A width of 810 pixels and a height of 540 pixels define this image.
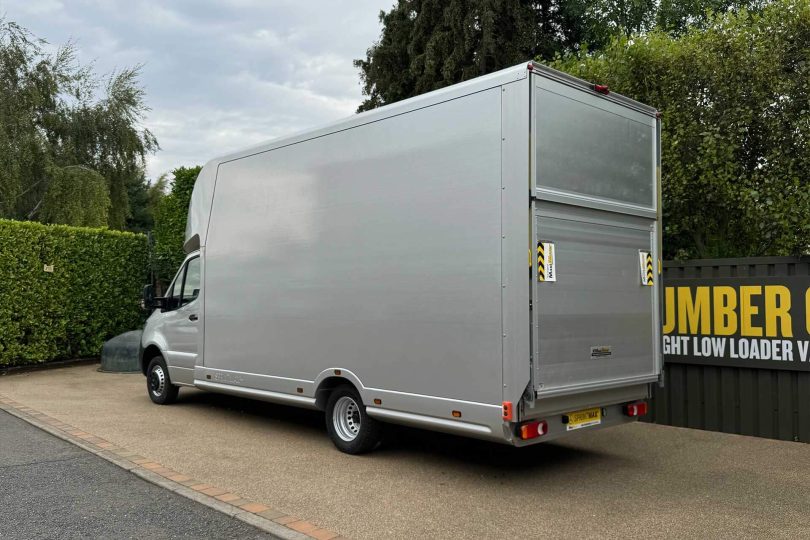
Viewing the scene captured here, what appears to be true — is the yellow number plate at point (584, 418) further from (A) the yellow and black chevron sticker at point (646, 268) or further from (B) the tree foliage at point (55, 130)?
(B) the tree foliage at point (55, 130)

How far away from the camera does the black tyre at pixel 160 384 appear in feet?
29.7

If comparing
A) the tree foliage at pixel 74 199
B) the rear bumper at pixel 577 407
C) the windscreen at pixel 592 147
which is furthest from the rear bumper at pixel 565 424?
the tree foliage at pixel 74 199

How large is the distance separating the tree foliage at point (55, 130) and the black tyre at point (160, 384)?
14.4 metres

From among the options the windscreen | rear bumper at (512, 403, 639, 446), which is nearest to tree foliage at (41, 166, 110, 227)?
the windscreen

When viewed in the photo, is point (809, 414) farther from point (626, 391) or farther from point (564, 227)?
point (564, 227)

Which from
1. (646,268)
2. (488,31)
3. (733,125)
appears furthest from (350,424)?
(488,31)

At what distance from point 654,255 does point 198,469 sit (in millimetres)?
4441

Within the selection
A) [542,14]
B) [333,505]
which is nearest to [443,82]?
[542,14]

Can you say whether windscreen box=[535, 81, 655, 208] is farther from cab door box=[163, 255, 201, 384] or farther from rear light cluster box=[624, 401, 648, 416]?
cab door box=[163, 255, 201, 384]

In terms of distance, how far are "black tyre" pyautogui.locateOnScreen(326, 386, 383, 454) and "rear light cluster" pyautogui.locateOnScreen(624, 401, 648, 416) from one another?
219 cm

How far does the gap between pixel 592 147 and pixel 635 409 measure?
2.33m

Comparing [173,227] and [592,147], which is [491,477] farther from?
[173,227]

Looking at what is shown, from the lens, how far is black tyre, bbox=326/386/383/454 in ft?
20.0

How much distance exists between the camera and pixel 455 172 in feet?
17.6
